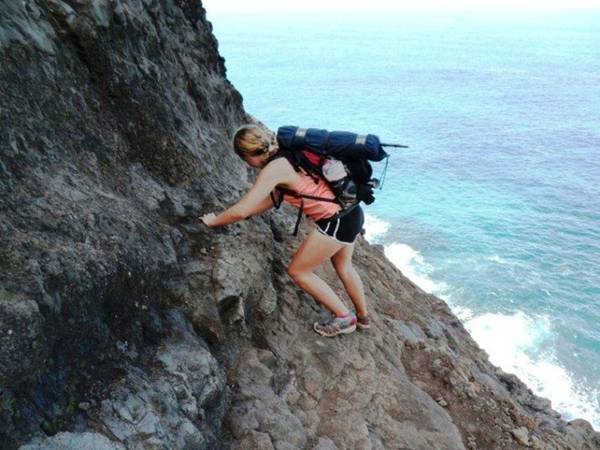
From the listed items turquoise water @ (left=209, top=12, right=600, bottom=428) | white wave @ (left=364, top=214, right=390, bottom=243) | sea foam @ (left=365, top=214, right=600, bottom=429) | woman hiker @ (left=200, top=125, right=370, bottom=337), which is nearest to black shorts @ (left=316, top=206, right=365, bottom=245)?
woman hiker @ (left=200, top=125, right=370, bottom=337)

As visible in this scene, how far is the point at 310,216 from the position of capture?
735cm

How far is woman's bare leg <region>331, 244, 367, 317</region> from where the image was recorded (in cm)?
789

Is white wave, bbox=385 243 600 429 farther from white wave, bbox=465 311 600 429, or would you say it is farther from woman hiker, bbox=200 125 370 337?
woman hiker, bbox=200 125 370 337

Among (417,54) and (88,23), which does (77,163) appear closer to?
(88,23)

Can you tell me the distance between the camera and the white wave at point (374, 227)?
40844mm

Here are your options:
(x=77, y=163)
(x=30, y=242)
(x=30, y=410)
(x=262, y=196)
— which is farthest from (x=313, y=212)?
(x=30, y=410)

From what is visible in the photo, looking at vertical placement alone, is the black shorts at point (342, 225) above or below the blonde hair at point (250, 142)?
below

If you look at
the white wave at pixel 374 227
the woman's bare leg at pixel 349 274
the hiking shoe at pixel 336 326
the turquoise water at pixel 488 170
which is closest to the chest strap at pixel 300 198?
the woman's bare leg at pixel 349 274

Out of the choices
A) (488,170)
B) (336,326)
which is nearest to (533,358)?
(336,326)

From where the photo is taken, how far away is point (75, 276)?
17.1ft

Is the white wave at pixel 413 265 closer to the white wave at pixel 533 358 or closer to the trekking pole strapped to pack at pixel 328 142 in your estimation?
the white wave at pixel 533 358

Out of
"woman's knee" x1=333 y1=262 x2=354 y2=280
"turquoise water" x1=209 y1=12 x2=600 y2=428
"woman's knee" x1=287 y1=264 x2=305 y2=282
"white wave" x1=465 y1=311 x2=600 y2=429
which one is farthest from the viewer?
"turquoise water" x1=209 y1=12 x2=600 y2=428

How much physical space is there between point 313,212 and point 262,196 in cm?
81

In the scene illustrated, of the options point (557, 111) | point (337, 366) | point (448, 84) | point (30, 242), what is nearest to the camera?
point (30, 242)
